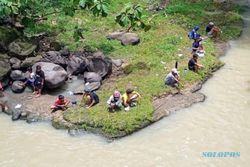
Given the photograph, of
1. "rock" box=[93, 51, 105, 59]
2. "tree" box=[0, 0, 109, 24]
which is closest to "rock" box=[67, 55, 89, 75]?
"rock" box=[93, 51, 105, 59]

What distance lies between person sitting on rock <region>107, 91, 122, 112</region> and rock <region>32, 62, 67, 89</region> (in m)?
3.13

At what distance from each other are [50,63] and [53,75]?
114 cm

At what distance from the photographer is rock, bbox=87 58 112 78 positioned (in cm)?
2120

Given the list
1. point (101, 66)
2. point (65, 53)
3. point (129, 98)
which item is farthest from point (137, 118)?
point (65, 53)

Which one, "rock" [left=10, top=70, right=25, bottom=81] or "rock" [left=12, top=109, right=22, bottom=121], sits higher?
"rock" [left=10, top=70, right=25, bottom=81]

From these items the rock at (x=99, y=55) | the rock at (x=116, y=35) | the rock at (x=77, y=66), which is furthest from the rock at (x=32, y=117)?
the rock at (x=116, y=35)

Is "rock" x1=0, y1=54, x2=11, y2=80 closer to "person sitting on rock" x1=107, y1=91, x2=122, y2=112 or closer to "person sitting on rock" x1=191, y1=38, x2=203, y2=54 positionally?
"person sitting on rock" x1=107, y1=91, x2=122, y2=112

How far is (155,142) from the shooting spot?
1706cm

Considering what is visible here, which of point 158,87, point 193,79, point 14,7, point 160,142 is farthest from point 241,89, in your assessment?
point 14,7

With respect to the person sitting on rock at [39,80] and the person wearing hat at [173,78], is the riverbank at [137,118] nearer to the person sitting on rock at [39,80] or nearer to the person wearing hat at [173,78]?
the person wearing hat at [173,78]

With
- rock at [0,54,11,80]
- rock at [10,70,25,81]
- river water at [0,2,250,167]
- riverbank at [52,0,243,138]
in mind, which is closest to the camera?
river water at [0,2,250,167]

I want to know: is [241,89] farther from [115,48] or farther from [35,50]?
[35,50]

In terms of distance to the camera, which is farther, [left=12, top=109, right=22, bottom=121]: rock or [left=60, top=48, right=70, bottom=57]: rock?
[left=60, top=48, right=70, bottom=57]: rock

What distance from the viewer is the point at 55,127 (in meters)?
18.0
